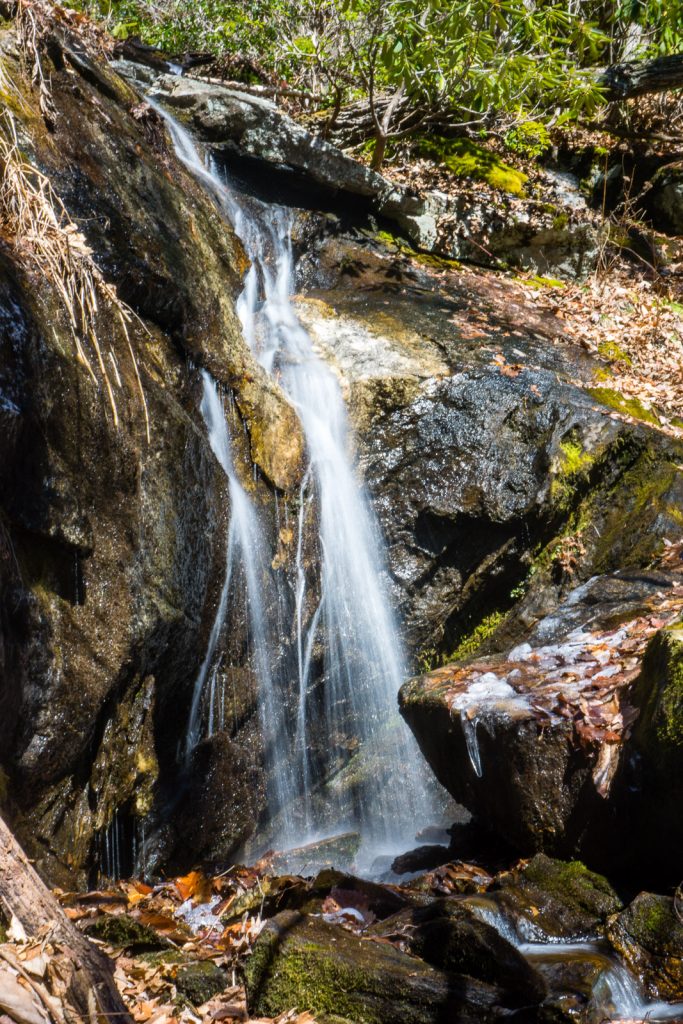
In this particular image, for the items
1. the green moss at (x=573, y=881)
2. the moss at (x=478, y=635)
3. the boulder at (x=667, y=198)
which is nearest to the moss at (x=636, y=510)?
the moss at (x=478, y=635)

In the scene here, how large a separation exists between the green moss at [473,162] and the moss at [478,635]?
25.8 ft

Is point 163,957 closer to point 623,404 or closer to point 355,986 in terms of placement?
point 355,986

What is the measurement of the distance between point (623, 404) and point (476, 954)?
20.3 feet

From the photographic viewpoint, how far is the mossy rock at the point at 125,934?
3188 mm

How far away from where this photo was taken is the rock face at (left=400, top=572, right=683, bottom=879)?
12.2 ft

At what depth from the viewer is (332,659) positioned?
704 centimetres

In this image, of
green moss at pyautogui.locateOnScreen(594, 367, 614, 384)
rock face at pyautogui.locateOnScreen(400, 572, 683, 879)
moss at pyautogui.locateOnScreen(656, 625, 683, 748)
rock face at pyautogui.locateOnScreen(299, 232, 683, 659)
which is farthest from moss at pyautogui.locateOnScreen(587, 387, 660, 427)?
moss at pyautogui.locateOnScreen(656, 625, 683, 748)

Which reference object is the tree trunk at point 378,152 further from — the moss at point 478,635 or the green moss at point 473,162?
the moss at point 478,635

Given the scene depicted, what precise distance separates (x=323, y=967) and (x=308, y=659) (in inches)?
160

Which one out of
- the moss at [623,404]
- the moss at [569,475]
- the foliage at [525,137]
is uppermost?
the foliage at [525,137]

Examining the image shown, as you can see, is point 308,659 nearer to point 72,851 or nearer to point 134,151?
point 72,851

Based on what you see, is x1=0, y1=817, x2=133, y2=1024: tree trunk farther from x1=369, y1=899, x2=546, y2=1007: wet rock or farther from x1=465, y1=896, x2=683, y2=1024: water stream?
x1=465, y1=896, x2=683, y2=1024: water stream

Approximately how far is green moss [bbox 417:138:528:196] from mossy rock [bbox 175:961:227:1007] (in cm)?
1176

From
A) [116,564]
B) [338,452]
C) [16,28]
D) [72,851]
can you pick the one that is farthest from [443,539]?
[16,28]
